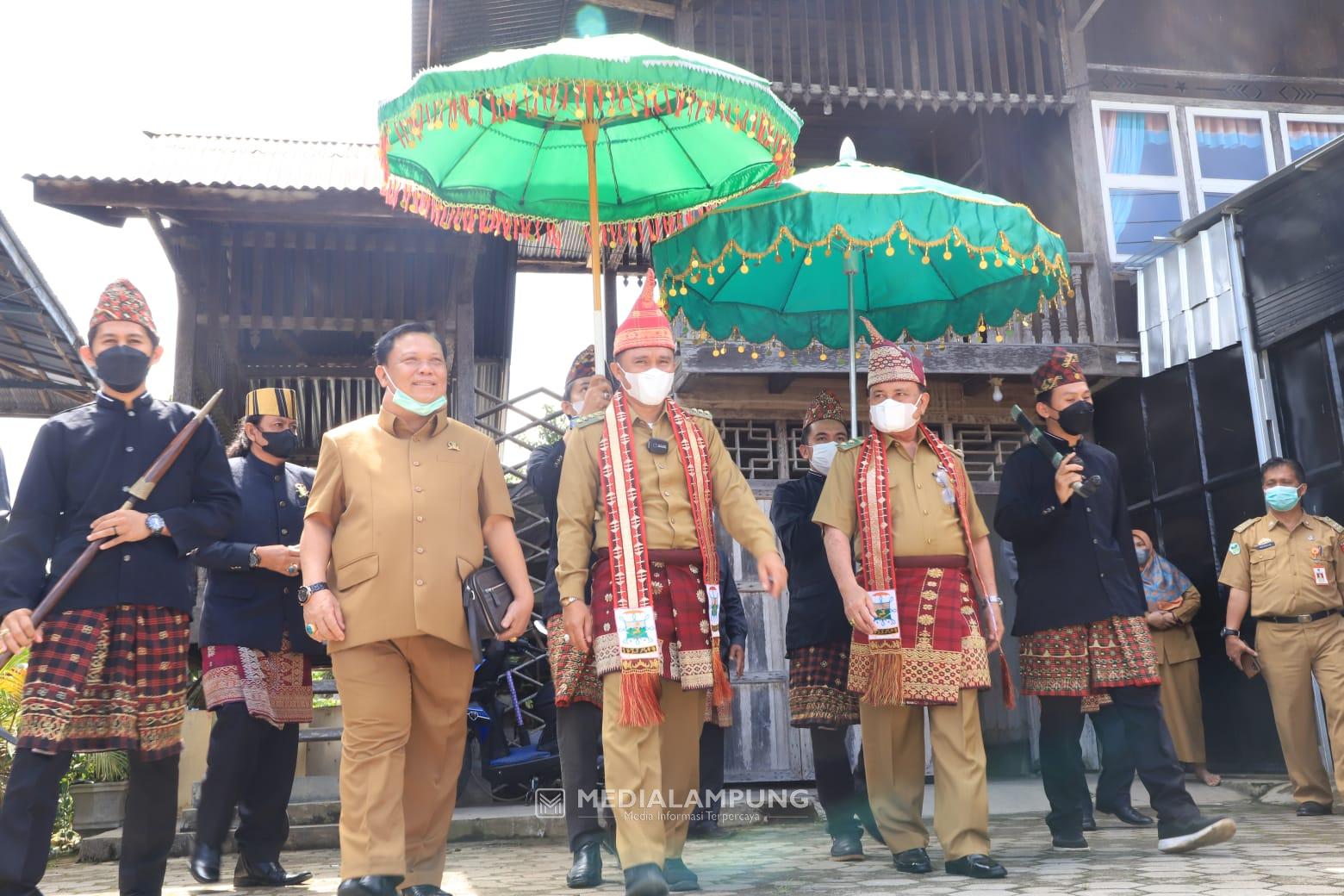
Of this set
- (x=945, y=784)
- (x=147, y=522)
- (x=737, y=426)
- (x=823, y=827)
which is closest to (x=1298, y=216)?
(x=737, y=426)

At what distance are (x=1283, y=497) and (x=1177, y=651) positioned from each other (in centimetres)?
157

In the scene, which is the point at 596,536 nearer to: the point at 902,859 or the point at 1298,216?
the point at 902,859

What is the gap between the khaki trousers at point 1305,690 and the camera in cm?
673

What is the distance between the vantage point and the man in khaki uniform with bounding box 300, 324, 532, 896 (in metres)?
3.63

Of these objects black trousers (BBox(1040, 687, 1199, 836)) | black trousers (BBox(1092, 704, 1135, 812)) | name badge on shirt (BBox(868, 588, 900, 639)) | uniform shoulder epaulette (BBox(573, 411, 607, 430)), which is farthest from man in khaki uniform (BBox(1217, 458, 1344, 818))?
uniform shoulder epaulette (BBox(573, 411, 607, 430))

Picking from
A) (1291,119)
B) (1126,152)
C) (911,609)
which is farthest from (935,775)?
(1291,119)

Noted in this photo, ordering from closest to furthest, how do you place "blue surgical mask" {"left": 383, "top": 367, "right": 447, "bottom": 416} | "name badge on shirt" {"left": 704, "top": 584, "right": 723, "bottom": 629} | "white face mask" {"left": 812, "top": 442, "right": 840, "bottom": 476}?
"blue surgical mask" {"left": 383, "top": 367, "right": 447, "bottom": 416}, "name badge on shirt" {"left": 704, "top": 584, "right": 723, "bottom": 629}, "white face mask" {"left": 812, "top": 442, "right": 840, "bottom": 476}

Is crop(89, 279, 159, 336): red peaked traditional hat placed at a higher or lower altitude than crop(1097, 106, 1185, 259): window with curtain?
lower

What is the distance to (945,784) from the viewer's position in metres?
4.24

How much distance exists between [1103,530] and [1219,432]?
4.47 meters

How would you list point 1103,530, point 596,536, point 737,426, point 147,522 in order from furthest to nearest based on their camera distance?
point 737,426 → point 1103,530 → point 596,536 → point 147,522

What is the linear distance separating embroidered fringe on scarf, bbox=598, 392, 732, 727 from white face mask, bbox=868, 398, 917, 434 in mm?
796

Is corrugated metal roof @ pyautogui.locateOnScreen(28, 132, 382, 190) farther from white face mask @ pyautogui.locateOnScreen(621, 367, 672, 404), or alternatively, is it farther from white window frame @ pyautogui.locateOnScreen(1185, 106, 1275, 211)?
white window frame @ pyautogui.locateOnScreen(1185, 106, 1275, 211)

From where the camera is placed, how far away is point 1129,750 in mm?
4742
